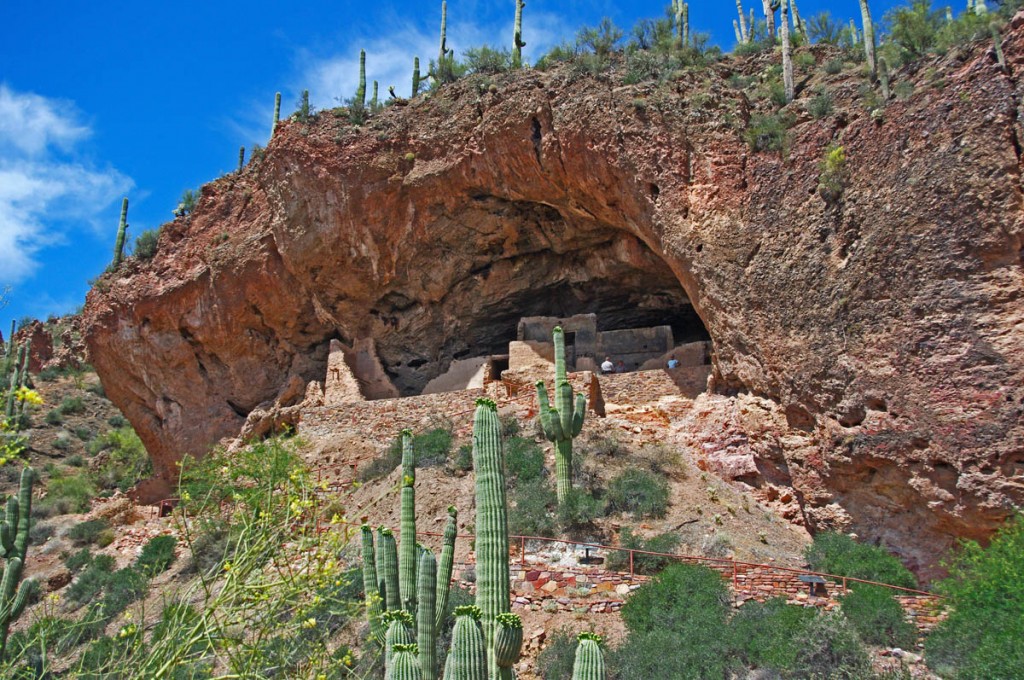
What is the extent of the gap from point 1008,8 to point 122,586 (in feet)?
62.9

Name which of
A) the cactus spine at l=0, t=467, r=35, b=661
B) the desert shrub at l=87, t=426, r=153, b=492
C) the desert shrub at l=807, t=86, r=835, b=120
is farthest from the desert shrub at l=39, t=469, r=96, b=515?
the desert shrub at l=807, t=86, r=835, b=120

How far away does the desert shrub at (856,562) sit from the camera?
Answer: 542 inches

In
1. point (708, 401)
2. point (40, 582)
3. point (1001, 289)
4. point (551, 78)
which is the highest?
point (551, 78)

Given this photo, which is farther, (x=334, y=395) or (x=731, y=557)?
(x=334, y=395)

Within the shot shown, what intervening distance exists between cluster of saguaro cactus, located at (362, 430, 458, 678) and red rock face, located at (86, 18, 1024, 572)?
7.82 metres

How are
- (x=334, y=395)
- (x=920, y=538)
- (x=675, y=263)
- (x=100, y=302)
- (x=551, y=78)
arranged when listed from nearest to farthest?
(x=920, y=538) < (x=675, y=263) < (x=551, y=78) < (x=334, y=395) < (x=100, y=302)

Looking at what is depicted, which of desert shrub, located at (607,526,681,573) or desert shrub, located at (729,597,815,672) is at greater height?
desert shrub, located at (607,526,681,573)

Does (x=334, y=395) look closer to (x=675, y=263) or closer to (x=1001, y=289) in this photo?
(x=675, y=263)

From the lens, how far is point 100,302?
2620cm

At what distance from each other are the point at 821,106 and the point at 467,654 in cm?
1310

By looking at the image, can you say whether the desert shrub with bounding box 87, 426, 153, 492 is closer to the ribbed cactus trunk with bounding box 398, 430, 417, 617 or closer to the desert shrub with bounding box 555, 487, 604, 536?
the desert shrub with bounding box 555, 487, 604, 536

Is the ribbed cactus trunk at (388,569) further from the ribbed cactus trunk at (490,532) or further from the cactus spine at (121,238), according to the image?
the cactus spine at (121,238)

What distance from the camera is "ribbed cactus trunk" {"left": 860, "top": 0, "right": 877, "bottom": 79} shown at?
1703cm

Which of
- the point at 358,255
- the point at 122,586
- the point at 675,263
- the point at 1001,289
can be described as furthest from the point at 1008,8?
the point at 122,586
